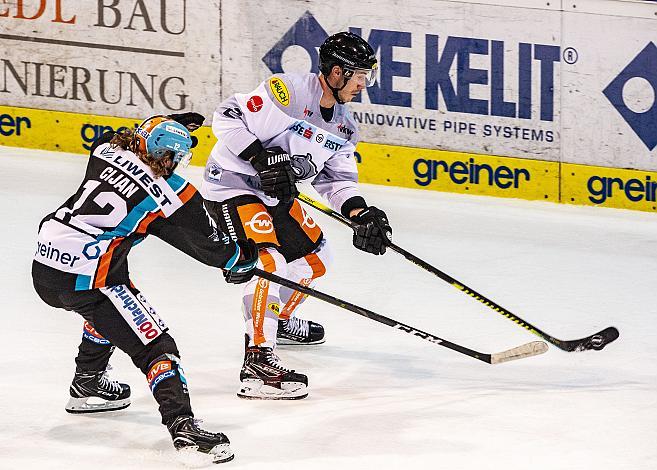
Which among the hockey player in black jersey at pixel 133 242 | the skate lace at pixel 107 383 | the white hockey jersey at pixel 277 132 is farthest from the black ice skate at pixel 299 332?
the hockey player in black jersey at pixel 133 242

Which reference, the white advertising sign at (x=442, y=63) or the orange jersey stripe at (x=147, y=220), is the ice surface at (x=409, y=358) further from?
the orange jersey stripe at (x=147, y=220)

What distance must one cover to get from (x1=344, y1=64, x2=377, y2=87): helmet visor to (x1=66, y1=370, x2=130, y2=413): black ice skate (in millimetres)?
1411

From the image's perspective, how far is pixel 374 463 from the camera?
4.35 metres

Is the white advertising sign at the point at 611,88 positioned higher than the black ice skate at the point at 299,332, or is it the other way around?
the white advertising sign at the point at 611,88

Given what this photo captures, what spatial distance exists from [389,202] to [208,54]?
152 cm

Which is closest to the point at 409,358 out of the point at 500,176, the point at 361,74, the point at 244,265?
the point at 361,74

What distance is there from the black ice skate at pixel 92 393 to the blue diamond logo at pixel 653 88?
4129 millimetres

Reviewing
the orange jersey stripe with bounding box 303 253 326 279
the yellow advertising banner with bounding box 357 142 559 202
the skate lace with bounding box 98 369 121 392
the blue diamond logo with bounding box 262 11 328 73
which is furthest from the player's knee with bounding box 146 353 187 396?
the blue diamond logo with bounding box 262 11 328 73

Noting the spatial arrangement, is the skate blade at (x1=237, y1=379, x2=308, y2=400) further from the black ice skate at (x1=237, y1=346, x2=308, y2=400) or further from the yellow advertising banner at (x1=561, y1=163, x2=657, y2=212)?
the yellow advertising banner at (x1=561, y1=163, x2=657, y2=212)

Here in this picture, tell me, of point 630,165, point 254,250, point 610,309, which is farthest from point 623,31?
point 254,250

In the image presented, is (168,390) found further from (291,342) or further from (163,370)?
(291,342)

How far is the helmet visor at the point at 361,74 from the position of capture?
5211mm

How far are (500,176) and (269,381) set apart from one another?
3513mm

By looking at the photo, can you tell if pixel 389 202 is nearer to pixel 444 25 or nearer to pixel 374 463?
pixel 444 25
